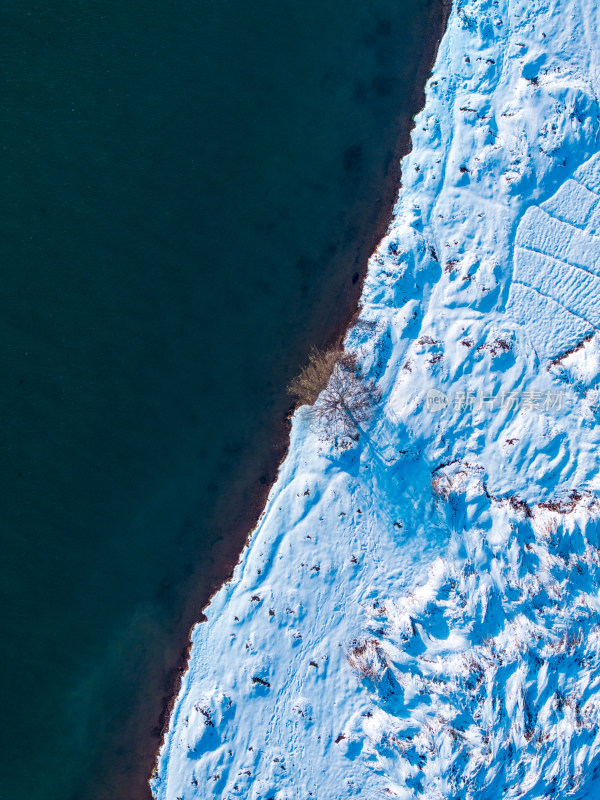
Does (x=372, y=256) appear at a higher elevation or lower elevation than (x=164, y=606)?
higher

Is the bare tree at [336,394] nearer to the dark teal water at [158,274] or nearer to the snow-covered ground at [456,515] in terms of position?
the snow-covered ground at [456,515]

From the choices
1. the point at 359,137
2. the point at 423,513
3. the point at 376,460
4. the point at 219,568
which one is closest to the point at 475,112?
the point at 359,137

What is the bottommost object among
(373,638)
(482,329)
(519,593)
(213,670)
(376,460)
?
(519,593)

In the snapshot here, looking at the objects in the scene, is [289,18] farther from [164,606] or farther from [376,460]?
[164,606]

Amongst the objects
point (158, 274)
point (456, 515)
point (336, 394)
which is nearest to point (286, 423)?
point (336, 394)

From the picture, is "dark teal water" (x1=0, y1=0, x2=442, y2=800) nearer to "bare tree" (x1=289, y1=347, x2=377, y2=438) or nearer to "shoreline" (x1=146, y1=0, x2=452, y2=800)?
"shoreline" (x1=146, y1=0, x2=452, y2=800)

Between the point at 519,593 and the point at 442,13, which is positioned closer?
the point at 519,593

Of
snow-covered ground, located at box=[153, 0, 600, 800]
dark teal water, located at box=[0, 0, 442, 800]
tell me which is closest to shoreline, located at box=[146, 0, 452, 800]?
dark teal water, located at box=[0, 0, 442, 800]
